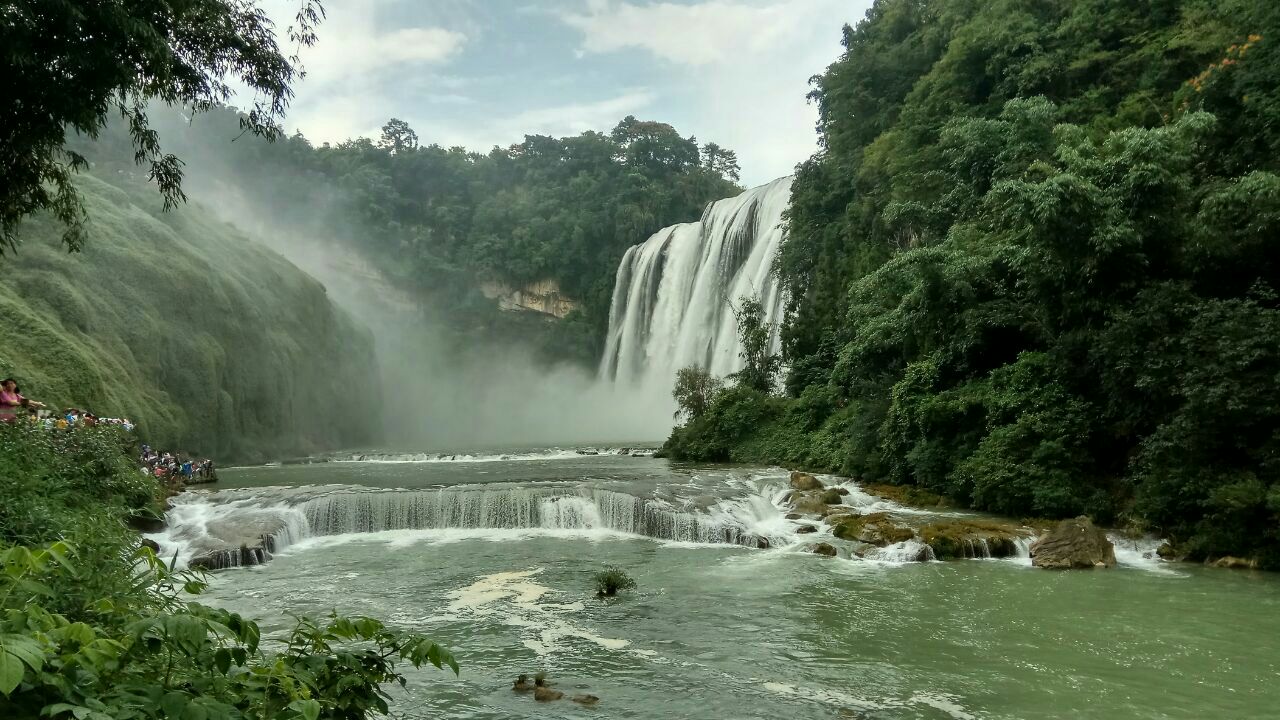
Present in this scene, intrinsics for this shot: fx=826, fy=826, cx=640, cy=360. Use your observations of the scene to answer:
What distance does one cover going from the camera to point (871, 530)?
43.0ft

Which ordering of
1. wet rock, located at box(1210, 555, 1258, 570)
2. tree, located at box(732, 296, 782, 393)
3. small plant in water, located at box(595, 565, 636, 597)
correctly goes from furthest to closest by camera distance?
tree, located at box(732, 296, 782, 393), wet rock, located at box(1210, 555, 1258, 570), small plant in water, located at box(595, 565, 636, 597)

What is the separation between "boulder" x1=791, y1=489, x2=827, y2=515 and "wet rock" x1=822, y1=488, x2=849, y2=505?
4.1 inches

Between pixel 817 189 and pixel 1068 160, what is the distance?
15.9 m

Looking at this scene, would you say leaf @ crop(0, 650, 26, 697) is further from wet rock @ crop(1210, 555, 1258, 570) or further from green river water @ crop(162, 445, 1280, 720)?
wet rock @ crop(1210, 555, 1258, 570)

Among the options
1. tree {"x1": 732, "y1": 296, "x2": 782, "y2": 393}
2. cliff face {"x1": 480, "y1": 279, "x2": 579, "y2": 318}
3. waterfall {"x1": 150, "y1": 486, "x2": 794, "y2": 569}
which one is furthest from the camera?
cliff face {"x1": 480, "y1": 279, "x2": 579, "y2": 318}

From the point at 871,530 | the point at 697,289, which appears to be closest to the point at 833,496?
the point at 871,530

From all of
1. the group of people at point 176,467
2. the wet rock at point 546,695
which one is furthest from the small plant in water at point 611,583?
the group of people at point 176,467

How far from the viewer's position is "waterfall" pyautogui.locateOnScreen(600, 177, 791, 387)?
32.9 m

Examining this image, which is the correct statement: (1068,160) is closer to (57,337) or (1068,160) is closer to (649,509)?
(649,509)

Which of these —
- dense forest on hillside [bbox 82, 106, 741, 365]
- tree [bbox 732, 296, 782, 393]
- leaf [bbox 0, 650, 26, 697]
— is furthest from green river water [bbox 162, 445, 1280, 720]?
dense forest on hillside [bbox 82, 106, 741, 365]

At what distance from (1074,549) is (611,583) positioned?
6.52m

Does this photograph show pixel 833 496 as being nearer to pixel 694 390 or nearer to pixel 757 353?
pixel 694 390

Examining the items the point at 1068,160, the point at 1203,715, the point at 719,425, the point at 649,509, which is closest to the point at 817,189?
the point at 719,425

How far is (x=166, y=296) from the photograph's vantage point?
2861cm
